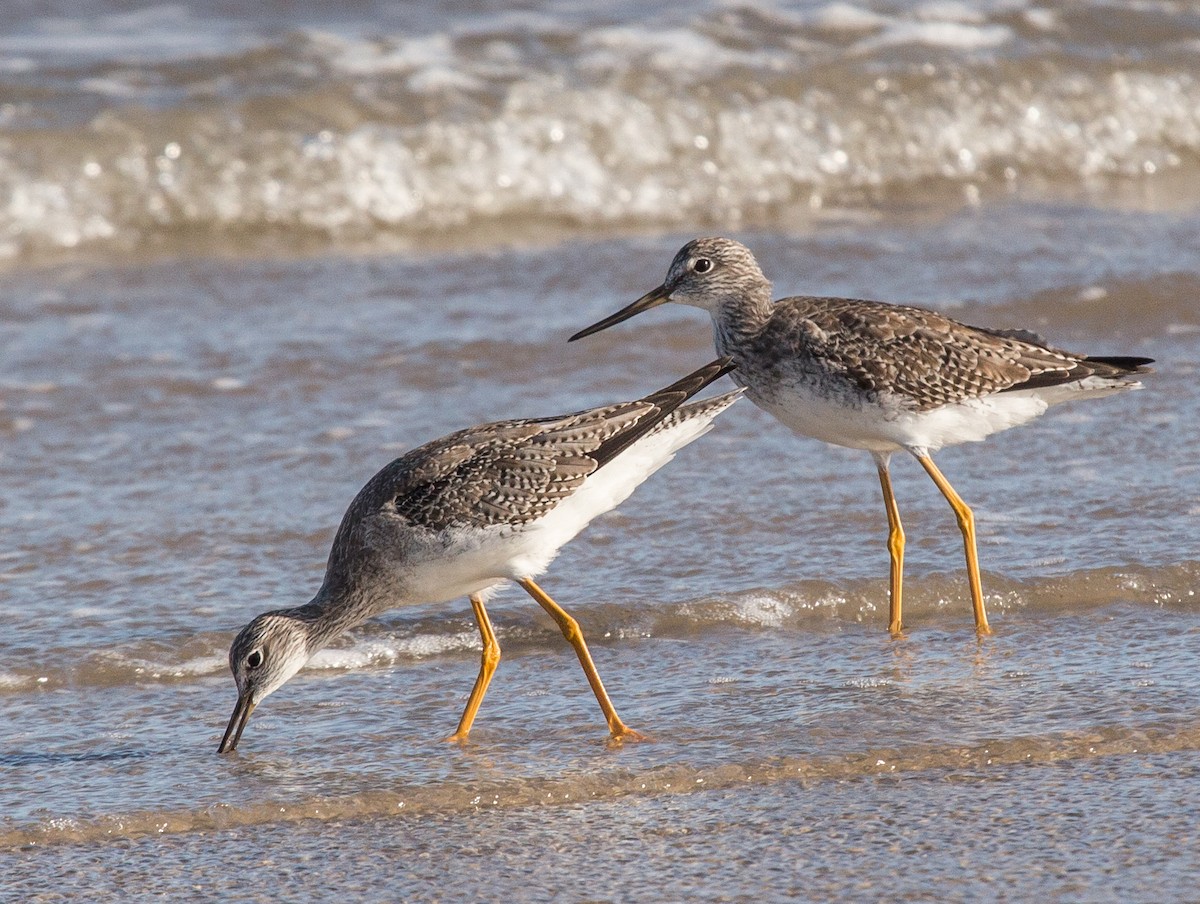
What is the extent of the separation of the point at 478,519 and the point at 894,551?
1883 millimetres

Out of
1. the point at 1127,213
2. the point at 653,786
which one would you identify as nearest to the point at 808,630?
the point at 653,786

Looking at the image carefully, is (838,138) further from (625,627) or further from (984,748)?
(984,748)

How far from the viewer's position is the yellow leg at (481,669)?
5938 mm

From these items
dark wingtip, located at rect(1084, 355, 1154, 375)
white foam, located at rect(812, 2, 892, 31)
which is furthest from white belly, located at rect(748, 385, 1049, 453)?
white foam, located at rect(812, 2, 892, 31)

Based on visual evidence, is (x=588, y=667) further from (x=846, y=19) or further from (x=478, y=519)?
(x=846, y=19)

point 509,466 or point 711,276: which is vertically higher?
point 711,276

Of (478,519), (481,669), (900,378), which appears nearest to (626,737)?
(481,669)

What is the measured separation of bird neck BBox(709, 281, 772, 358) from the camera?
755 cm

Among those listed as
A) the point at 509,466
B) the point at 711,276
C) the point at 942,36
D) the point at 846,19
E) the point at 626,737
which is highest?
the point at 846,19

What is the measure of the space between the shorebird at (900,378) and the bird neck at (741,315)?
0.05 ft

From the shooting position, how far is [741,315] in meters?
7.60

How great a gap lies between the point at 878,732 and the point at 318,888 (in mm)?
1927

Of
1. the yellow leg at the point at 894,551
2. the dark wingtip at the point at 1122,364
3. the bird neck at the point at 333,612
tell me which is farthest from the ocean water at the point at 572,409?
the dark wingtip at the point at 1122,364

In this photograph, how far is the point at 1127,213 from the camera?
12.6 m
